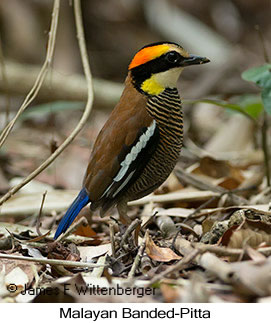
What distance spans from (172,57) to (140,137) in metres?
0.58

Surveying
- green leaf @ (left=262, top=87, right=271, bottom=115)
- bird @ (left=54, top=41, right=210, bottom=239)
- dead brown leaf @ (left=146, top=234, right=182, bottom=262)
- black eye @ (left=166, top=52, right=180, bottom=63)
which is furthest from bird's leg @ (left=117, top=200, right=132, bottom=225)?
green leaf @ (left=262, top=87, right=271, bottom=115)

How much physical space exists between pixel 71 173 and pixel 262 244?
2.90 meters

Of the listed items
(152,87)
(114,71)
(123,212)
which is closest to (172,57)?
(152,87)

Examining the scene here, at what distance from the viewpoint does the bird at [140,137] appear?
143 inches

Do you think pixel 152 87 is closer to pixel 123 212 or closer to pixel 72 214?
pixel 123 212

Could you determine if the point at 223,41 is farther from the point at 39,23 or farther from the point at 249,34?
the point at 39,23

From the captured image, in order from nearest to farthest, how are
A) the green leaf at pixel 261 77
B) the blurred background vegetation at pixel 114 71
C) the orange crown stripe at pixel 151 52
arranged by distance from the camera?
1. the orange crown stripe at pixel 151 52
2. the green leaf at pixel 261 77
3. the blurred background vegetation at pixel 114 71

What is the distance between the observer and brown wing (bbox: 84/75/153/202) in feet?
11.9

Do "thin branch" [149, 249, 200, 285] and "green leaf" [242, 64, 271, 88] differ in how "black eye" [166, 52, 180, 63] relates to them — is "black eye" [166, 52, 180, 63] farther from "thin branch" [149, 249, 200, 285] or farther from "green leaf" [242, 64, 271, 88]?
"thin branch" [149, 249, 200, 285]

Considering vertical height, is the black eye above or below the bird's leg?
above

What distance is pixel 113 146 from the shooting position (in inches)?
143

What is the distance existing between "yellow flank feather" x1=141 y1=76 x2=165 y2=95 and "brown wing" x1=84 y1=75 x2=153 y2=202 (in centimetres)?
13

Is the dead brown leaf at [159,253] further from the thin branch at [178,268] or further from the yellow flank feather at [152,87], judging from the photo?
the yellow flank feather at [152,87]

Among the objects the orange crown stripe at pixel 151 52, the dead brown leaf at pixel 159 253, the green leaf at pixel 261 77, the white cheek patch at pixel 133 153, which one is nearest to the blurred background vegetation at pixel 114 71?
the green leaf at pixel 261 77
